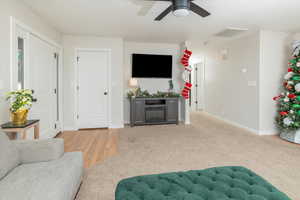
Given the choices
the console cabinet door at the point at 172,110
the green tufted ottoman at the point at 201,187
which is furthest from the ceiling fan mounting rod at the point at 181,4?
the console cabinet door at the point at 172,110

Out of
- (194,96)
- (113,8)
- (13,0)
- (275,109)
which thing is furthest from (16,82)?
(194,96)

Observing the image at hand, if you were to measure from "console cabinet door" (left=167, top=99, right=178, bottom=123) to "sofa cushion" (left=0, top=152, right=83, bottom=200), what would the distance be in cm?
375

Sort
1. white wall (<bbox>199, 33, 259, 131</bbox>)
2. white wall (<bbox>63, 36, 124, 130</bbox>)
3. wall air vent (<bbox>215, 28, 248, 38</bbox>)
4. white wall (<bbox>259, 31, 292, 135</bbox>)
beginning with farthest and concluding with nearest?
white wall (<bbox>63, 36, 124, 130</bbox>)
white wall (<bbox>199, 33, 259, 131</bbox>)
white wall (<bbox>259, 31, 292, 135</bbox>)
wall air vent (<bbox>215, 28, 248, 38</bbox>)

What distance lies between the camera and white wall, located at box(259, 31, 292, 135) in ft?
13.8

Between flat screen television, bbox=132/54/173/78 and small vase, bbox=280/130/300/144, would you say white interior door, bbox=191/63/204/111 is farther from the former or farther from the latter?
small vase, bbox=280/130/300/144

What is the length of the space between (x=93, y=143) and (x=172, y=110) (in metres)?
2.54

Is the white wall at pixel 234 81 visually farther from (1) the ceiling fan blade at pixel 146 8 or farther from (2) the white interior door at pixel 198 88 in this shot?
(1) the ceiling fan blade at pixel 146 8

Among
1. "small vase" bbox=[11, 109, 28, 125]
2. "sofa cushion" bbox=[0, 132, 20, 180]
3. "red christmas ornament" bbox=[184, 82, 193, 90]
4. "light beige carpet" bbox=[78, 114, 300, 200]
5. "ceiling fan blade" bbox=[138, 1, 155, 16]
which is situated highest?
"ceiling fan blade" bbox=[138, 1, 155, 16]

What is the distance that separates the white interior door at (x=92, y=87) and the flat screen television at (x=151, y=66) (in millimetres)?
919

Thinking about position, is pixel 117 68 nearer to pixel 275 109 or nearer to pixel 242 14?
pixel 242 14

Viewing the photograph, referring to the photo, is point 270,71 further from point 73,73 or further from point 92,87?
point 73,73

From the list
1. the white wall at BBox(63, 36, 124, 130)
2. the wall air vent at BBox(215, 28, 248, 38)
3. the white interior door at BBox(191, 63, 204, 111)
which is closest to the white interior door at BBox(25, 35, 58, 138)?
the white wall at BBox(63, 36, 124, 130)

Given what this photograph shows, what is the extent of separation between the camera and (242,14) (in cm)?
321

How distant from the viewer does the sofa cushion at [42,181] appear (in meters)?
1.21
